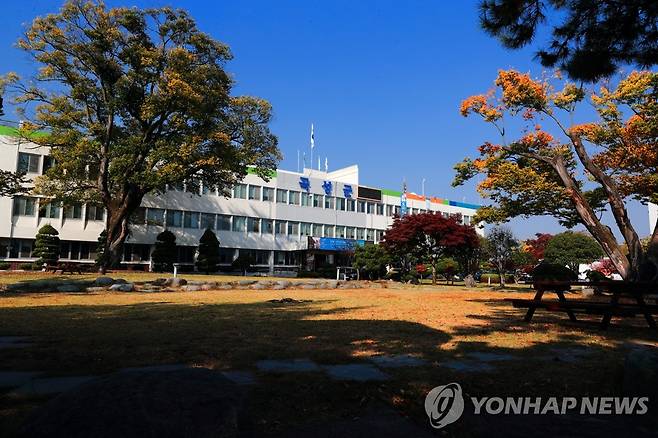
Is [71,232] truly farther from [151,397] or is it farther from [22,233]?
[151,397]

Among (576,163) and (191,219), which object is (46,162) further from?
(576,163)

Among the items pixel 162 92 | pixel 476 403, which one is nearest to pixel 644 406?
pixel 476 403

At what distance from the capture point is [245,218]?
56.1 metres

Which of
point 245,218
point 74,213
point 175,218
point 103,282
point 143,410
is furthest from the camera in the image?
point 245,218

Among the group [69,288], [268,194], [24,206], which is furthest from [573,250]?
[24,206]

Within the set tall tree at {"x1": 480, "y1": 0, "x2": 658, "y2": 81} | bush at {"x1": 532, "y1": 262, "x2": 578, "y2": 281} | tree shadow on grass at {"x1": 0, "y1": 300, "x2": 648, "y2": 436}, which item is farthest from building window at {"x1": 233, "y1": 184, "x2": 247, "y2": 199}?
tall tree at {"x1": 480, "y1": 0, "x2": 658, "y2": 81}

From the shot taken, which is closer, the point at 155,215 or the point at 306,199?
the point at 155,215

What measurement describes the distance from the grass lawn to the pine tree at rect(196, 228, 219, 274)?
35066mm

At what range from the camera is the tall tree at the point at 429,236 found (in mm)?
33625

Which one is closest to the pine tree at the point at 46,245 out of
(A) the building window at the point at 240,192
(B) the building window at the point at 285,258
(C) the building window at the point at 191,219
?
(C) the building window at the point at 191,219

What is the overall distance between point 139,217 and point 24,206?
372 inches

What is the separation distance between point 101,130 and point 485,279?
40.1 metres

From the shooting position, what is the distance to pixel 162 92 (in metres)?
30.0

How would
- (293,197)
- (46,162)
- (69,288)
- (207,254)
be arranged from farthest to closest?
(293,197) → (207,254) → (46,162) → (69,288)
